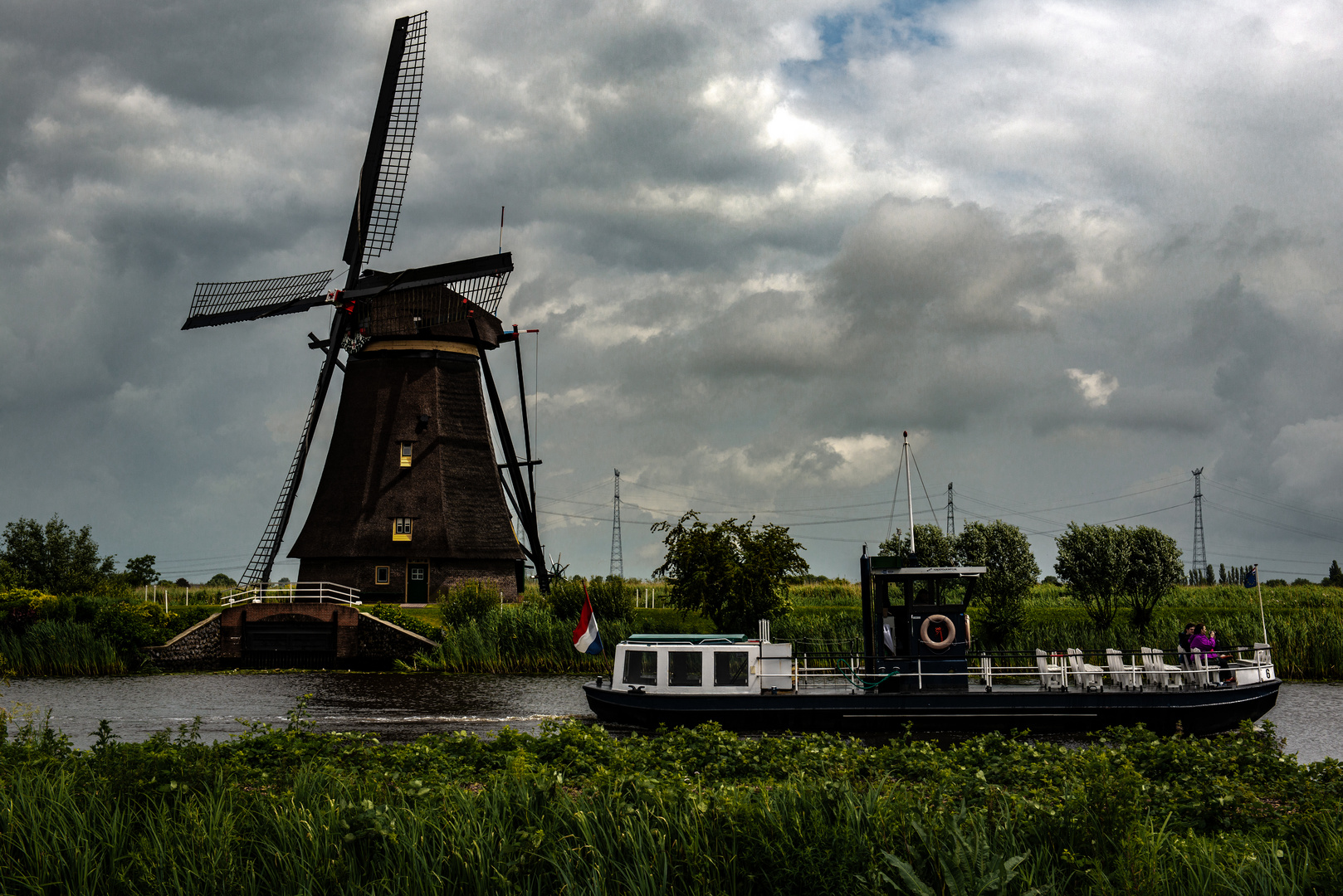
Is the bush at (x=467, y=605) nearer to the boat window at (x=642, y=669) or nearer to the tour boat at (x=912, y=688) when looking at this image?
the boat window at (x=642, y=669)

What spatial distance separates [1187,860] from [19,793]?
30.7 ft

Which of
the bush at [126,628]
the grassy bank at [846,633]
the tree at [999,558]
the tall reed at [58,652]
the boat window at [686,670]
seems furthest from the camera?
the tree at [999,558]

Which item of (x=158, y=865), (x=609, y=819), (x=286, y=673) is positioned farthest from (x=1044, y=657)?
(x=286, y=673)

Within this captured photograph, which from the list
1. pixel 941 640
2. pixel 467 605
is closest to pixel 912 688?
pixel 941 640

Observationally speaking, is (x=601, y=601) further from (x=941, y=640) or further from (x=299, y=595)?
(x=941, y=640)

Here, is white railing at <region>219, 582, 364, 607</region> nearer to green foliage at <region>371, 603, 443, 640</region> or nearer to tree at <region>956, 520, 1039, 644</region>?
green foliage at <region>371, 603, 443, 640</region>

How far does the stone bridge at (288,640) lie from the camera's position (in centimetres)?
3931

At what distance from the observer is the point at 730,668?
21.8 meters

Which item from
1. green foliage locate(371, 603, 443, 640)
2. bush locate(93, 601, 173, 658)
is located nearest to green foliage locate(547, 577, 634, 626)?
green foliage locate(371, 603, 443, 640)

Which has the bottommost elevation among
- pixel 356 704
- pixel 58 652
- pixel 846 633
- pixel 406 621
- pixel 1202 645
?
pixel 356 704

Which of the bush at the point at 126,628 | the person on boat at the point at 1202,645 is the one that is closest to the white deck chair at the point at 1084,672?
the person on boat at the point at 1202,645

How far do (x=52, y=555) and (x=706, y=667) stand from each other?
2051 inches

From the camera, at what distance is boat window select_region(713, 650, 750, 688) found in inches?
856

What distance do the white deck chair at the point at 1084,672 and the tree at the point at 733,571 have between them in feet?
52.5
